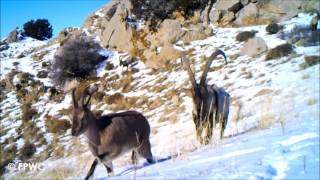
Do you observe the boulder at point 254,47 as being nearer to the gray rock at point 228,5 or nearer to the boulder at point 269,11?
the boulder at point 269,11

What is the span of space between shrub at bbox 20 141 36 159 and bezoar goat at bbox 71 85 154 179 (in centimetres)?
1075

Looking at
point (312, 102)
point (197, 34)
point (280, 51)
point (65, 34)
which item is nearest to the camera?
point (312, 102)

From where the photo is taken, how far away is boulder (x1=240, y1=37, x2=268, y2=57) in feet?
72.1

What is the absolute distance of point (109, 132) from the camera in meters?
7.85

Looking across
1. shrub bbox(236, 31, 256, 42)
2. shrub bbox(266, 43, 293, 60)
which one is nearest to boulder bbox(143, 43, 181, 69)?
shrub bbox(236, 31, 256, 42)

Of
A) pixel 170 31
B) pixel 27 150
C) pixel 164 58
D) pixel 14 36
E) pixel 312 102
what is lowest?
pixel 27 150

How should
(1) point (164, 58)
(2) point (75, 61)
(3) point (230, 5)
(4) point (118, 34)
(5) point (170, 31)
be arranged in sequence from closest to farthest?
(1) point (164, 58), (3) point (230, 5), (5) point (170, 31), (2) point (75, 61), (4) point (118, 34)

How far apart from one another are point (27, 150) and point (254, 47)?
37.4 feet

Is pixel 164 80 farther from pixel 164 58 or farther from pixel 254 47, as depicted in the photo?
pixel 254 47

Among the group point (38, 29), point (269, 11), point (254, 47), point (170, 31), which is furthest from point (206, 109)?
point (38, 29)

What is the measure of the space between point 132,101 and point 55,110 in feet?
18.7

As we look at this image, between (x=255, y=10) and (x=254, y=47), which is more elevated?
(x=255, y=10)

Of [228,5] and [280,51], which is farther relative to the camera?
[228,5]

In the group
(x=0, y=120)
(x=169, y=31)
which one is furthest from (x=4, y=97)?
(x=169, y=31)
